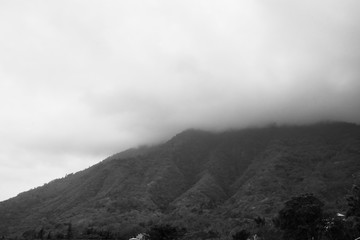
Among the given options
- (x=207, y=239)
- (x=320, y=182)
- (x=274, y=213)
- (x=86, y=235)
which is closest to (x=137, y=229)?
(x=86, y=235)

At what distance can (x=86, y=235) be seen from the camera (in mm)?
164375

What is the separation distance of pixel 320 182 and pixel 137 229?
289 feet

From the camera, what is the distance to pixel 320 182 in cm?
19562

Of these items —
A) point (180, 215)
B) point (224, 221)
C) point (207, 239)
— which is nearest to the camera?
point (207, 239)

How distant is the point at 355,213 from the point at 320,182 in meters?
116

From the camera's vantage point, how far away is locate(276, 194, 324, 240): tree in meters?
92.0

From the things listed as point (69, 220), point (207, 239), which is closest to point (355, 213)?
point (207, 239)

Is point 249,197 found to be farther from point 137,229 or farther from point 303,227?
point 303,227

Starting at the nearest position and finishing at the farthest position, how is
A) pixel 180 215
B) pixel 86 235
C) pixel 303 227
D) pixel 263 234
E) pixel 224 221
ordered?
pixel 303 227
pixel 263 234
pixel 86 235
pixel 224 221
pixel 180 215

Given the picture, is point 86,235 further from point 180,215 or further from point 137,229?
point 180,215

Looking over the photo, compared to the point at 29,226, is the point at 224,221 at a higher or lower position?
lower

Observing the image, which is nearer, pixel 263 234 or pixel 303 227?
pixel 303 227

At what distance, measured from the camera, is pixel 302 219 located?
93.0 meters

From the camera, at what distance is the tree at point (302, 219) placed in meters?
92.0
